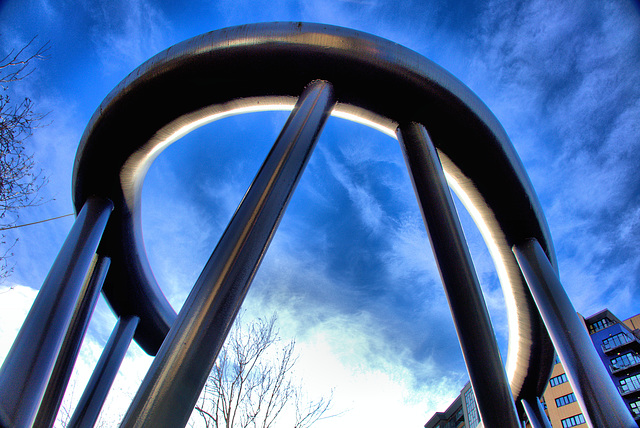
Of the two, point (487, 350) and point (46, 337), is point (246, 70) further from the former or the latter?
point (487, 350)

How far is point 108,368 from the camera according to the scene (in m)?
12.1

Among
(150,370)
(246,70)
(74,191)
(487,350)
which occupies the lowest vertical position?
(150,370)

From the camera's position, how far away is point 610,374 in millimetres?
58469

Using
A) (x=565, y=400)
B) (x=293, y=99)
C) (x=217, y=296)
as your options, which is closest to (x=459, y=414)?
(x=565, y=400)

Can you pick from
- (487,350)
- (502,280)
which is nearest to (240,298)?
(487,350)

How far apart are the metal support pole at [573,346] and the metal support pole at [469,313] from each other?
1.77 metres

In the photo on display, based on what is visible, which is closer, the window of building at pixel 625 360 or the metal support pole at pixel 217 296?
the metal support pole at pixel 217 296

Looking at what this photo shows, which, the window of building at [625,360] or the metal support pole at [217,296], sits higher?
the window of building at [625,360]

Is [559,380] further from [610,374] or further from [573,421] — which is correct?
[610,374]

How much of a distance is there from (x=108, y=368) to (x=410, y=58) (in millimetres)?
13506

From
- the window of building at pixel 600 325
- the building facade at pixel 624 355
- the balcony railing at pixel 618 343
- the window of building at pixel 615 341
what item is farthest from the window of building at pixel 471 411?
the window of building at pixel 600 325

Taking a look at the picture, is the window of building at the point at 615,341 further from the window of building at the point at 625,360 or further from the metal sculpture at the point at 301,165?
the metal sculpture at the point at 301,165

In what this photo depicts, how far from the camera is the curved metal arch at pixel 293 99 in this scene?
7523 mm

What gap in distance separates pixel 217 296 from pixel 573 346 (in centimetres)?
823
